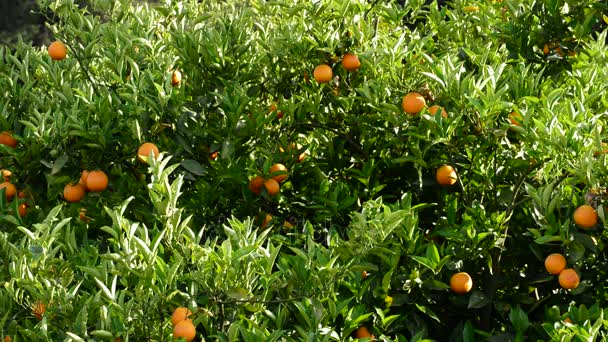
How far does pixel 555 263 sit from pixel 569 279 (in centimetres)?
6

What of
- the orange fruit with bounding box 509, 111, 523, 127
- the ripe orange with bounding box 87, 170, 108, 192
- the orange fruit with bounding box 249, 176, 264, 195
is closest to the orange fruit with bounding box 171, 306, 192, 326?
the ripe orange with bounding box 87, 170, 108, 192

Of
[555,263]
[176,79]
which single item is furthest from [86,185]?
[555,263]

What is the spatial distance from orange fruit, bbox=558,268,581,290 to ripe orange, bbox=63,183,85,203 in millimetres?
1560

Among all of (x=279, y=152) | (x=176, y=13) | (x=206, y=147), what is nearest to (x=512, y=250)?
(x=279, y=152)

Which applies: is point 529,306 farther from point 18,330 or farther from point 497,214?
point 18,330

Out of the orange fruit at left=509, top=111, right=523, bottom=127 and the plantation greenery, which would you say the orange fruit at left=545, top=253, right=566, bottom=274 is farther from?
the orange fruit at left=509, top=111, right=523, bottom=127

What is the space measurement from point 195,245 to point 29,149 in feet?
3.19

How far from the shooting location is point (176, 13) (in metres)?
4.12

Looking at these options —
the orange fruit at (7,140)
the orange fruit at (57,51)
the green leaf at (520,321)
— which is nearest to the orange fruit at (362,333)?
the green leaf at (520,321)

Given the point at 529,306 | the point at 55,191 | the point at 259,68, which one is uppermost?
the point at 259,68

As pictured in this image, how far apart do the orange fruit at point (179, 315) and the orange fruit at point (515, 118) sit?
121 cm

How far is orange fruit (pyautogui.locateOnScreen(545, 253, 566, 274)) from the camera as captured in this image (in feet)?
9.28

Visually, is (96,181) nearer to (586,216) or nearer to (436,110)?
(436,110)

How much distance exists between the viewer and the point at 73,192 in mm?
3176
